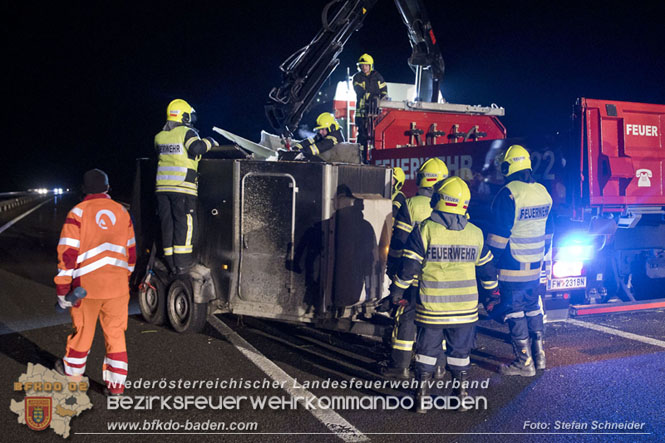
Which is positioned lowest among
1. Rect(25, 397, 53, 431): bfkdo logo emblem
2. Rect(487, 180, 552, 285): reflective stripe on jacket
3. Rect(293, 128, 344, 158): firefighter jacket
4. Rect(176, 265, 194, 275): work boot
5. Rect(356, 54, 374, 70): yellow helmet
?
Rect(25, 397, 53, 431): bfkdo logo emblem

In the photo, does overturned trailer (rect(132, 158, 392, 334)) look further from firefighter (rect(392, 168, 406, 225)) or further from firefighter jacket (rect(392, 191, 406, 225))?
firefighter (rect(392, 168, 406, 225))

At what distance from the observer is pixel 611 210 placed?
21.5 ft

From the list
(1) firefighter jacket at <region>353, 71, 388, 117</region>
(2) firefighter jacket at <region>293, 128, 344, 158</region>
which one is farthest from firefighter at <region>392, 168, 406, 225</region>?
(1) firefighter jacket at <region>353, 71, 388, 117</region>

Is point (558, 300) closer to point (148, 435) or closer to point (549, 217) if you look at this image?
point (549, 217)

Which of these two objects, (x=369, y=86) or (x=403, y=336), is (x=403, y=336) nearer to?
(x=403, y=336)

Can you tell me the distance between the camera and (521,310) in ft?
17.7

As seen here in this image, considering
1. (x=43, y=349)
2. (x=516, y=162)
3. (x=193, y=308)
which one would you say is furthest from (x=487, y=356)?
(x=43, y=349)

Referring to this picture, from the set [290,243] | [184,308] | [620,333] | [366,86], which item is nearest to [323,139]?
[290,243]

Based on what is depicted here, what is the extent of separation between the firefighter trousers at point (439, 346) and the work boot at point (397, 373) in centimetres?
58

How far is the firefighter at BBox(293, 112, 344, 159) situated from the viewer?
23.0 ft

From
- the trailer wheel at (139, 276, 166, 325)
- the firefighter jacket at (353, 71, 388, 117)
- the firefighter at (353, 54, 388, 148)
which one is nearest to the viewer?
the trailer wheel at (139, 276, 166, 325)

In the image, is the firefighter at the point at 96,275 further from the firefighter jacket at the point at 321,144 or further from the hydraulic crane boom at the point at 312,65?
the hydraulic crane boom at the point at 312,65

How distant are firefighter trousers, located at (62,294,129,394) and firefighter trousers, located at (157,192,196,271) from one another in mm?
1804

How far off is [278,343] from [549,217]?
310 cm
